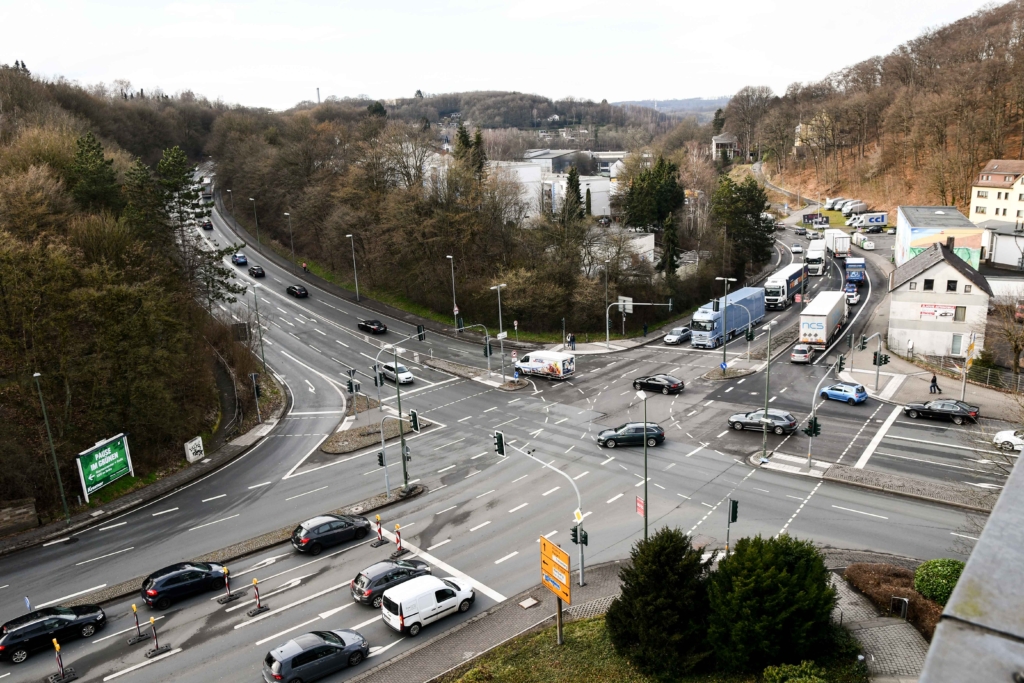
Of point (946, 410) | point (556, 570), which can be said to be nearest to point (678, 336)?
point (946, 410)

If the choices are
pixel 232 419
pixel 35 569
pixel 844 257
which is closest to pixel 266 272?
pixel 232 419

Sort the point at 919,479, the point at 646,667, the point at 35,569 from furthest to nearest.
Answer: the point at 919,479 → the point at 35,569 → the point at 646,667

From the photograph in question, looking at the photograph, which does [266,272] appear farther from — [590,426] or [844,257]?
[844,257]

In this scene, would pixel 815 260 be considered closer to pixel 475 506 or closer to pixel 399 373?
pixel 399 373

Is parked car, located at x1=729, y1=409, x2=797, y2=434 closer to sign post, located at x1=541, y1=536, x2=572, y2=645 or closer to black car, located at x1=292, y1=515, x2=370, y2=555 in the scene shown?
sign post, located at x1=541, y1=536, x2=572, y2=645

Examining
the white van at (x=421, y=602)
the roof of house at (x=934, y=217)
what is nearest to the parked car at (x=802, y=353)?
the roof of house at (x=934, y=217)

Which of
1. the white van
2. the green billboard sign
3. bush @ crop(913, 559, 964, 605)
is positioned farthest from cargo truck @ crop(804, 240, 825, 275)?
the green billboard sign
